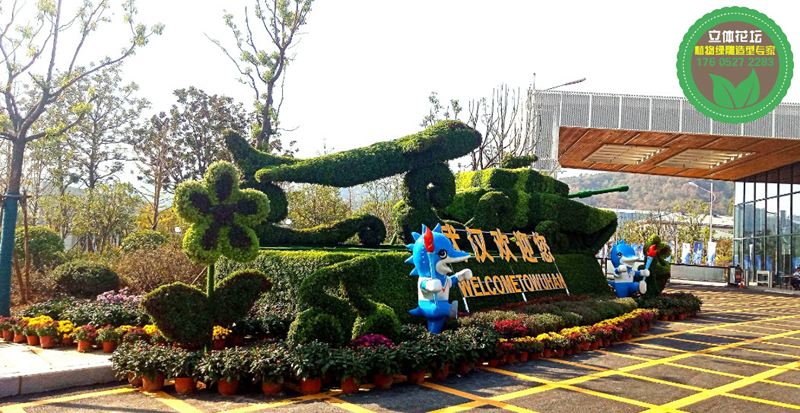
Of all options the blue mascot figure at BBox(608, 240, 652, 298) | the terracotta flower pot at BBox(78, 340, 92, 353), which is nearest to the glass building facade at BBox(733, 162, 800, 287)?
the blue mascot figure at BBox(608, 240, 652, 298)

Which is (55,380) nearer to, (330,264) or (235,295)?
(235,295)

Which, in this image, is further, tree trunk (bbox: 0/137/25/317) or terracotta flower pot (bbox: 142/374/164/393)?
tree trunk (bbox: 0/137/25/317)

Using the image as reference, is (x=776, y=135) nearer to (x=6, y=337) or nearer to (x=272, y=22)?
(x=272, y=22)

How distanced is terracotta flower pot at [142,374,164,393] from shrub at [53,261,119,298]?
6731mm

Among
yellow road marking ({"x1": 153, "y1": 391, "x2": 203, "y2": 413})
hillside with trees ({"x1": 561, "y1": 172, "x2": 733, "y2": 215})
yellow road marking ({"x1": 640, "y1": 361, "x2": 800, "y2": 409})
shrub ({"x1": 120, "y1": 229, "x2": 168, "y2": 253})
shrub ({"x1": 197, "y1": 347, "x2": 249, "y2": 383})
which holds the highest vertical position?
hillside with trees ({"x1": 561, "y1": 172, "x2": 733, "y2": 215})

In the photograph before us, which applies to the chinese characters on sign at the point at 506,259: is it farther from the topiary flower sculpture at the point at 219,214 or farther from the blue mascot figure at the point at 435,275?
the topiary flower sculpture at the point at 219,214

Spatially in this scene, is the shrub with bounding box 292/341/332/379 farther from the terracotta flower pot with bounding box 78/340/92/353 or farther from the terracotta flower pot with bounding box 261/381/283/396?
the terracotta flower pot with bounding box 78/340/92/353

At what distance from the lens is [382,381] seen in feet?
20.9

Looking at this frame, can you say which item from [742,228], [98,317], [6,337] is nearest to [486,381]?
[98,317]

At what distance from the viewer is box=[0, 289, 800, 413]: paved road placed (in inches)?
222

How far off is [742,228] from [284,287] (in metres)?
32.0

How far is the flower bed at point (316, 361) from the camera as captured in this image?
5941mm

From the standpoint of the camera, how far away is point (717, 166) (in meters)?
29.6

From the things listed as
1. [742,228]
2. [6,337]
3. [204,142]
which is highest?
[204,142]
